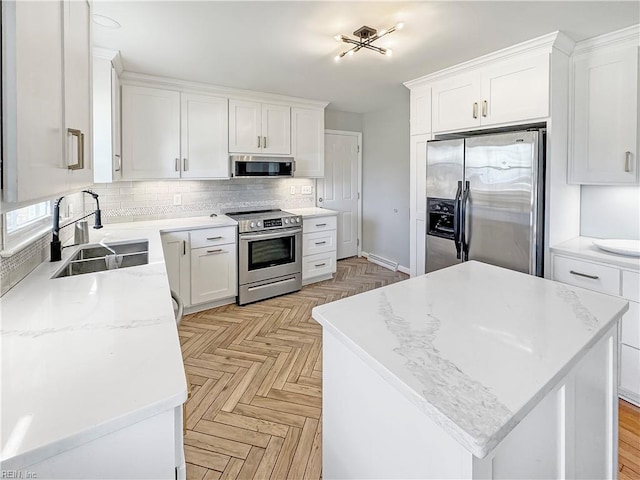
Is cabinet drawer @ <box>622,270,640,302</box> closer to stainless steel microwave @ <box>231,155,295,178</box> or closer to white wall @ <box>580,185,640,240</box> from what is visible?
white wall @ <box>580,185,640,240</box>

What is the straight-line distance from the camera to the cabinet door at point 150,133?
126 inches

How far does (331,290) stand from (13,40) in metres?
3.75

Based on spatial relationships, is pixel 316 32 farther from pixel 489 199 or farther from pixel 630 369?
pixel 630 369

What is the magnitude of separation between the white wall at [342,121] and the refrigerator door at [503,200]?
271cm

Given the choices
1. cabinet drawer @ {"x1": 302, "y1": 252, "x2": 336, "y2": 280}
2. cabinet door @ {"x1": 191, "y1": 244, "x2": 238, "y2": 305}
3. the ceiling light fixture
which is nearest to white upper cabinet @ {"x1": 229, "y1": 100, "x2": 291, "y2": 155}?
cabinet door @ {"x1": 191, "y1": 244, "x2": 238, "y2": 305}

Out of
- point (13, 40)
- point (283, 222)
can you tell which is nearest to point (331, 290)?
point (283, 222)

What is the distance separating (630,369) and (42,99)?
3196mm

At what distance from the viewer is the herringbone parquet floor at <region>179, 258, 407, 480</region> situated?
1.68 m

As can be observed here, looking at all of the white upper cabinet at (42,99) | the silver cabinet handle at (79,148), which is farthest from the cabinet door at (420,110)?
the silver cabinet handle at (79,148)

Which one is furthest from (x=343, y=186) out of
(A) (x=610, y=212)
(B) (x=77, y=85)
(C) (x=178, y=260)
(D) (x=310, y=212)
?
(B) (x=77, y=85)

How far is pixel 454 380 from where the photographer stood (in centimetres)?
83

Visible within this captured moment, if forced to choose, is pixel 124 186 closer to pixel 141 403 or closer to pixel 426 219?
pixel 426 219

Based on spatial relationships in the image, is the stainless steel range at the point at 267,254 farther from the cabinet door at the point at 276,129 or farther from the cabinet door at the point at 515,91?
the cabinet door at the point at 515,91

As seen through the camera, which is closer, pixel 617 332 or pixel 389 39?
pixel 617 332
